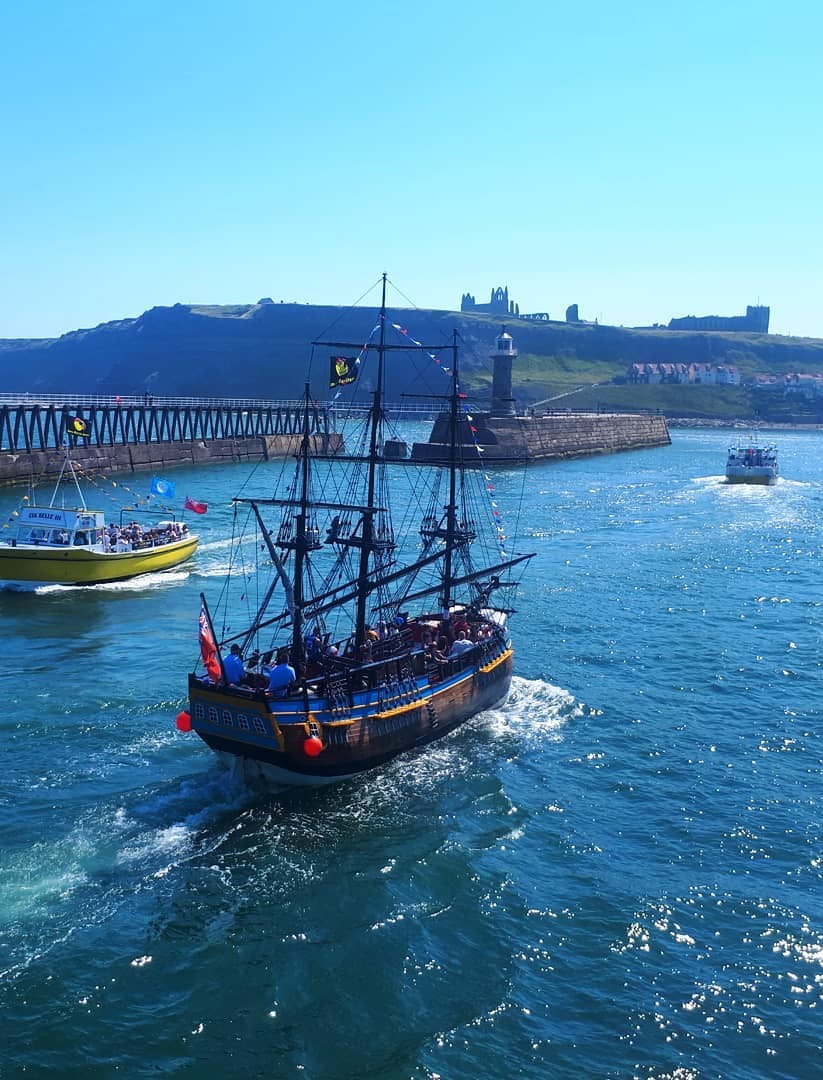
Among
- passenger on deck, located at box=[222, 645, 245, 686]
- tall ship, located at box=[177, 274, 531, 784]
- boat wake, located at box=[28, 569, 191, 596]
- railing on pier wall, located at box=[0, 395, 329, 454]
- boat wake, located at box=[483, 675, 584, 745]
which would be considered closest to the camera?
tall ship, located at box=[177, 274, 531, 784]

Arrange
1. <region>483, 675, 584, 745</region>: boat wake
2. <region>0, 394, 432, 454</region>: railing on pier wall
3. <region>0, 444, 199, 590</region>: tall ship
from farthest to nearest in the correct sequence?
<region>0, 394, 432, 454</region>: railing on pier wall, <region>0, 444, 199, 590</region>: tall ship, <region>483, 675, 584, 745</region>: boat wake

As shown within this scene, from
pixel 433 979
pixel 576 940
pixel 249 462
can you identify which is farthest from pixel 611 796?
pixel 249 462

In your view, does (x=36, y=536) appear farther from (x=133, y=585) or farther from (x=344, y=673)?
(x=344, y=673)

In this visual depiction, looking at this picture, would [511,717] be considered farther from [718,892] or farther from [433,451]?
[433,451]

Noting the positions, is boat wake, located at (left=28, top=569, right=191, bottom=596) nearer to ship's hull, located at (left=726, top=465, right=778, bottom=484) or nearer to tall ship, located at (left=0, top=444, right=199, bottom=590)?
tall ship, located at (left=0, top=444, right=199, bottom=590)

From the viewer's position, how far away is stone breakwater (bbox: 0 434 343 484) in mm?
82375

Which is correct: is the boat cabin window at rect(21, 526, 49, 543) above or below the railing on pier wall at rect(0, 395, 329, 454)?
below

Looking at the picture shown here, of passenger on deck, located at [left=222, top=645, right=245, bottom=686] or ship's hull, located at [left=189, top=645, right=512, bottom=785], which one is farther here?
passenger on deck, located at [left=222, top=645, right=245, bottom=686]

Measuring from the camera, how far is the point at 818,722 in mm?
30750

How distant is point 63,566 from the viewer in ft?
153

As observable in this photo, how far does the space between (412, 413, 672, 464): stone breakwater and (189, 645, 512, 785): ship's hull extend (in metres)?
82.1

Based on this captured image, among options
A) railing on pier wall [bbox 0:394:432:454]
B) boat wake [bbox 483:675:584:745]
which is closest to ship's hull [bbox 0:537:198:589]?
boat wake [bbox 483:675:584:745]

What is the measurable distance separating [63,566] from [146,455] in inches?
2163

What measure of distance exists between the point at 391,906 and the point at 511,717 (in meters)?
12.2
